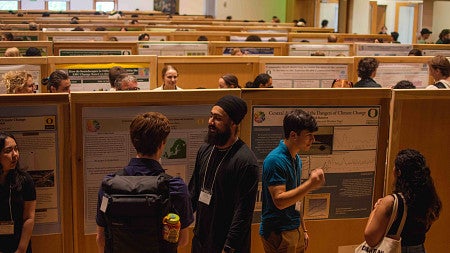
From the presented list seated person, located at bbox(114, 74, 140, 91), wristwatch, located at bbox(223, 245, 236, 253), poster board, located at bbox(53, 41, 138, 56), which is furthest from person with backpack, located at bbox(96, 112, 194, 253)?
poster board, located at bbox(53, 41, 138, 56)

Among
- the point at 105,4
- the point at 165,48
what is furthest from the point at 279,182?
the point at 105,4

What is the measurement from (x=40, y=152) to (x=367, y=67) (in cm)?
470

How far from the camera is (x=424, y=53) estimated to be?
37.2 feet

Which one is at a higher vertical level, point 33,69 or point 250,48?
point 250,48

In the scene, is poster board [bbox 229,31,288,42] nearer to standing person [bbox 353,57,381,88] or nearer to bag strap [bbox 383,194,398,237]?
standing person [bbox 353,57,381,88]

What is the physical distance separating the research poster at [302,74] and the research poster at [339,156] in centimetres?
333

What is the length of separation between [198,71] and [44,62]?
185cm

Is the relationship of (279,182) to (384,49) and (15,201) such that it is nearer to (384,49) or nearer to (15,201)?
(15,201)

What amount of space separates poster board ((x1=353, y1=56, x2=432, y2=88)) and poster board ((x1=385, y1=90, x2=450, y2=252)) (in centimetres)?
387

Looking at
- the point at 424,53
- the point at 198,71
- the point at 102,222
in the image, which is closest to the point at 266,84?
the point at 198,71

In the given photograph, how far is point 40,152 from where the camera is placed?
4109mm

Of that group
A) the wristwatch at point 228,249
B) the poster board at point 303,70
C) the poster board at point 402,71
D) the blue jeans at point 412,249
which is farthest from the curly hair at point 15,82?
the poster board at point 402,71

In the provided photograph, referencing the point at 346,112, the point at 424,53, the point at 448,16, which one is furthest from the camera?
the point at 448,16

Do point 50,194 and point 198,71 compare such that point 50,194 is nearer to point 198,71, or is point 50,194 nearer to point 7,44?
point 198,71
